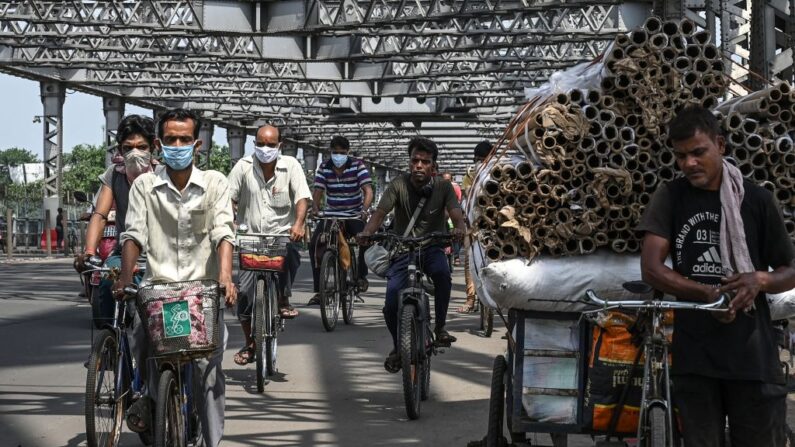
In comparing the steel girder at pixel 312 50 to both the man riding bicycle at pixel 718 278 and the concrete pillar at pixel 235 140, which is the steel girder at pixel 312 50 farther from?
the man riding bicycle at pixel 718 278

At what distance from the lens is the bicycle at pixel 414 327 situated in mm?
8531

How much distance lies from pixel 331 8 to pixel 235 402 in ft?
62.7

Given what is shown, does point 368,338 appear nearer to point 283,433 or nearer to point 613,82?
point 283,433

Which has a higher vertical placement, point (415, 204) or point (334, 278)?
point (415, 204)

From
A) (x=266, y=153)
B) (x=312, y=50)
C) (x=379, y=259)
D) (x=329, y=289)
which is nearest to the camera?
(x=379, y=259)

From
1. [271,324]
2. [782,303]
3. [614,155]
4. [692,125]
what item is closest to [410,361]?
[271,324]

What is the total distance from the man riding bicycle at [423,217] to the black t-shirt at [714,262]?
13.8ft

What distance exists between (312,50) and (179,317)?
27261mm

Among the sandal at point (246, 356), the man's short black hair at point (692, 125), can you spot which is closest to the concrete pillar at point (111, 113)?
the sandal at point (246, 356)

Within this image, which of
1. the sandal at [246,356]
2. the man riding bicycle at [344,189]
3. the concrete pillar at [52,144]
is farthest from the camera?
the concrete pillar at [52,144]

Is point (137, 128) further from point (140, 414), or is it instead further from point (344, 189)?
point (344, 189)

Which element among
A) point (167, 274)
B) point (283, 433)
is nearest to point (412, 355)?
point (283, 433)

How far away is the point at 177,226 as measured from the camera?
21.6ft

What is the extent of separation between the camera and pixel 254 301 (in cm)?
1019
